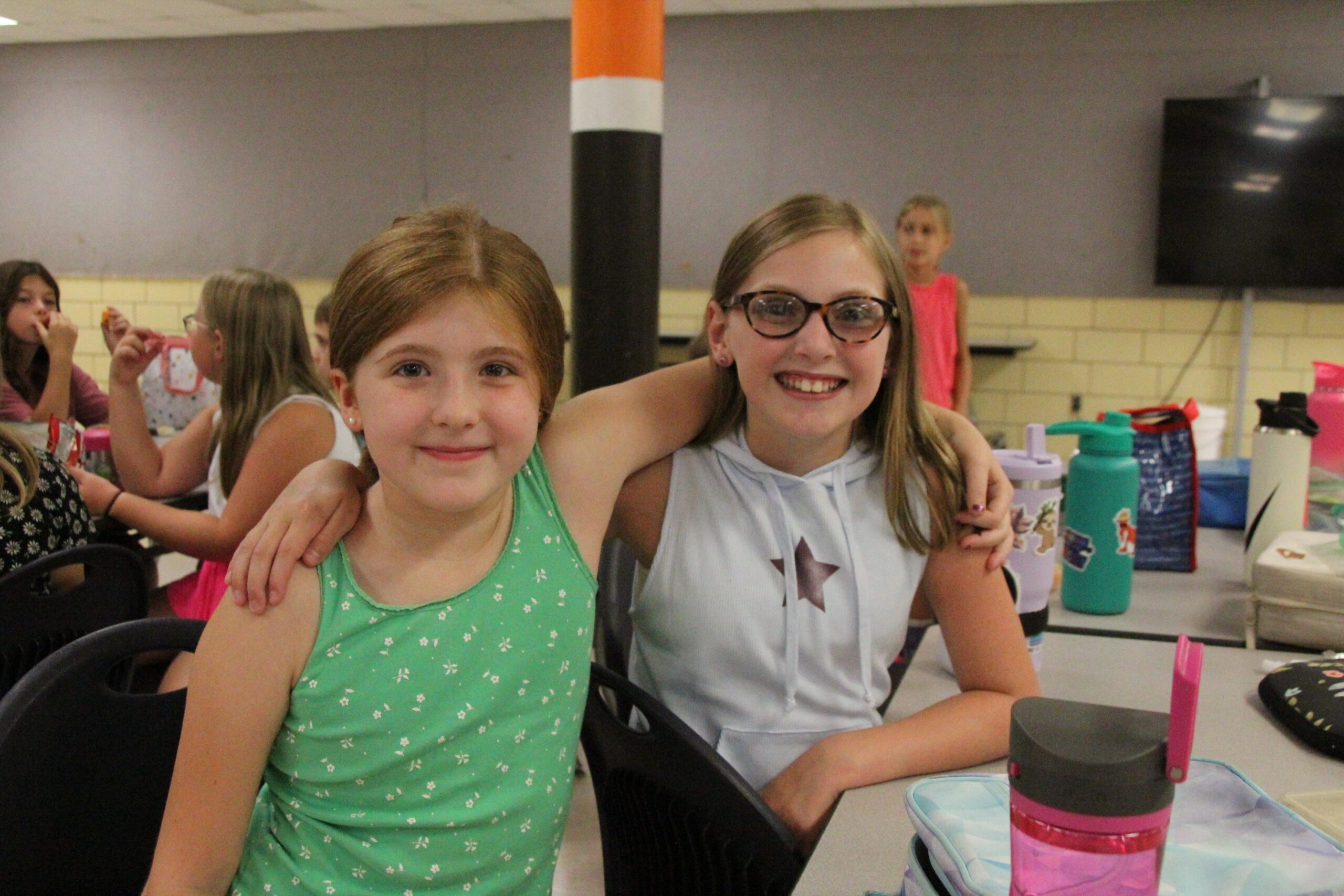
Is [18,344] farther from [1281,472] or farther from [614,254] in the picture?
[1281,472]

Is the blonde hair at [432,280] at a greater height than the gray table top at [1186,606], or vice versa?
the blonde hair at [432,280]

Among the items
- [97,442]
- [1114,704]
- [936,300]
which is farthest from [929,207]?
[1114,704]

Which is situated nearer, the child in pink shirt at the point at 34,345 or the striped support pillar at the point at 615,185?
the striped support pillar at the point at 615,185

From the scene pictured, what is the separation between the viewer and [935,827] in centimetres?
87

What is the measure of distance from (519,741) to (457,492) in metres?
0.27

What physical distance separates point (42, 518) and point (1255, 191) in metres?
5.11

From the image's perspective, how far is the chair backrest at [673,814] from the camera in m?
1.11

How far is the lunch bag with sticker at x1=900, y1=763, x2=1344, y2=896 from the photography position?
80 cm

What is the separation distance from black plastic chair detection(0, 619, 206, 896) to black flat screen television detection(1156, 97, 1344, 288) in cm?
509

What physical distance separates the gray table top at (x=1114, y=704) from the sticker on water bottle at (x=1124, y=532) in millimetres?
178

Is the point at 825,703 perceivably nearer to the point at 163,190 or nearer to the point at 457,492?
the point at 457,492

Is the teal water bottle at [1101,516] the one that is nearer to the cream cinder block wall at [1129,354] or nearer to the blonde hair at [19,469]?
the blonde hair at [19,469]

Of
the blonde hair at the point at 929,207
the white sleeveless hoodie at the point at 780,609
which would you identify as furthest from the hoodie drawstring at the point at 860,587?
the blonde hair at the point at 929,207

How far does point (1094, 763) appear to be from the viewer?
2.01 feet
